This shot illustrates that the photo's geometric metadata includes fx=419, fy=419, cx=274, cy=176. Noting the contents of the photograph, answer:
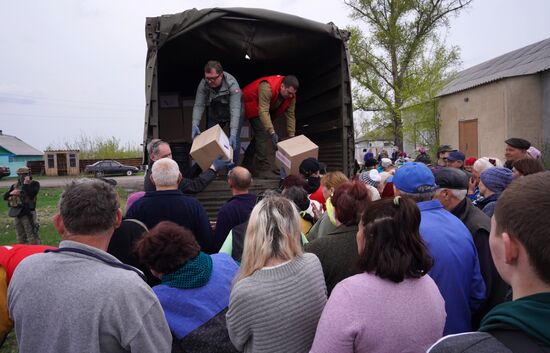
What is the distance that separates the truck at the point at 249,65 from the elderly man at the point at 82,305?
10.6 feet

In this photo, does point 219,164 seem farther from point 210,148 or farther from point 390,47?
point 390,47

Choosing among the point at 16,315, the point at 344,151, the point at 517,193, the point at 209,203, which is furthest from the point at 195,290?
the point at 344,151

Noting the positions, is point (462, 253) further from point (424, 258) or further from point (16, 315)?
point (16, 315)

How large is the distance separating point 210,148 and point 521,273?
12.8 ft

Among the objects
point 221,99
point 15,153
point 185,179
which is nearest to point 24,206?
point 221,99

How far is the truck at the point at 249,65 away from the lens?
4.93m

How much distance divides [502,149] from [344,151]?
637 inches

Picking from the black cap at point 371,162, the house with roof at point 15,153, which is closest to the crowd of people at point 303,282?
the black cap at point 371,162

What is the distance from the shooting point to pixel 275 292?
1831 millimetres

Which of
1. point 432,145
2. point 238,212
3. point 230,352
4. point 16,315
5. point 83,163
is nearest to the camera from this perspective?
point 16,315

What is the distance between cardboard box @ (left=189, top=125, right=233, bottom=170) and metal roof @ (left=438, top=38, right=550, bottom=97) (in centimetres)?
1712

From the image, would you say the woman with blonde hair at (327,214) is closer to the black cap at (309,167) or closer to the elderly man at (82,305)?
the black cap at (309,167)

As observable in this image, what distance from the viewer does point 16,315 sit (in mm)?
1583

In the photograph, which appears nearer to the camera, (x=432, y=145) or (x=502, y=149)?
(x=502, y=149)
